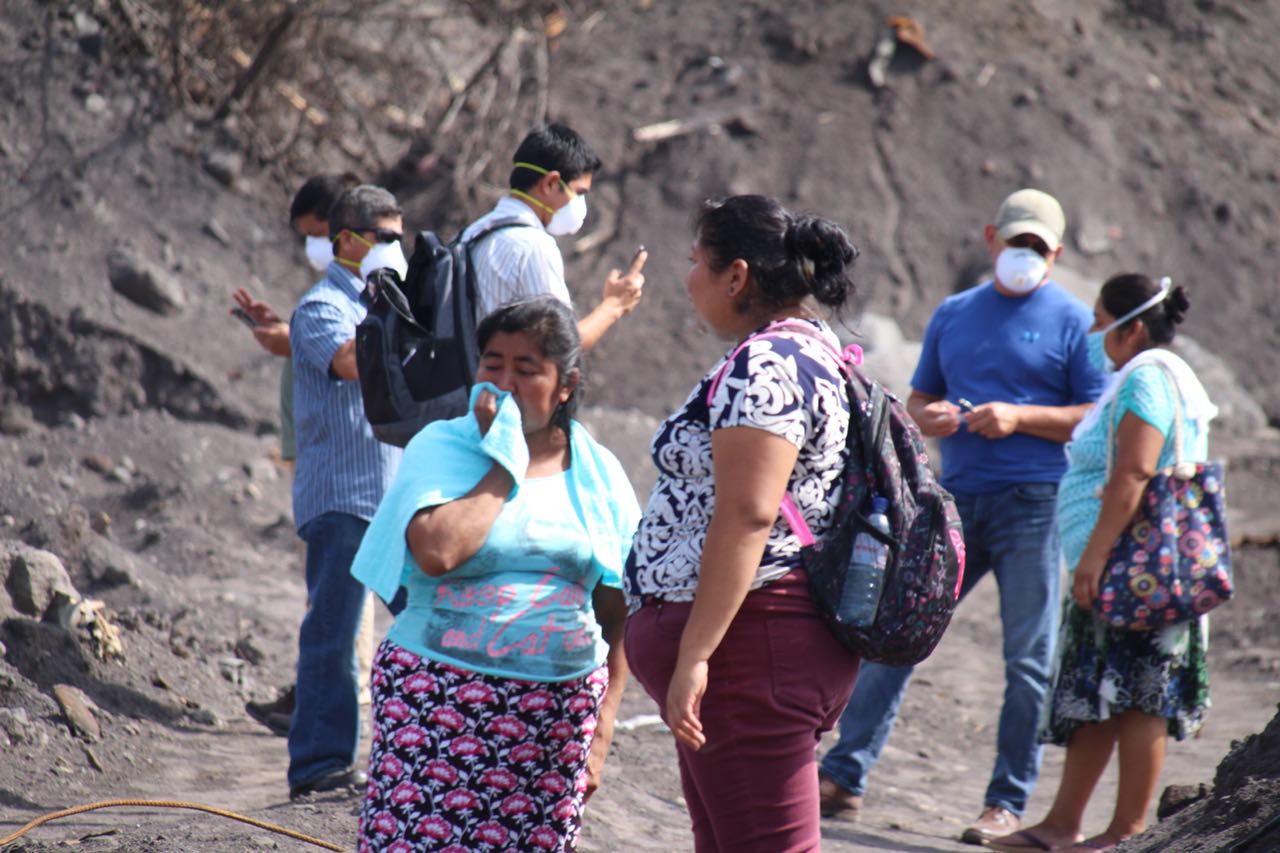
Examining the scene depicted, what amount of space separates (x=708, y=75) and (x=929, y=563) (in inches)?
542

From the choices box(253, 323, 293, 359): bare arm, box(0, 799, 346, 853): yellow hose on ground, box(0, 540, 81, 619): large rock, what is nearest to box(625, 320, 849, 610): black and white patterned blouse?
box(0, 799, 346, 853): yellow hose on ground

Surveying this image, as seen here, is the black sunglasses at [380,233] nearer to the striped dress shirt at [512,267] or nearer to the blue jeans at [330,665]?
the striped dress shirt at [512,267]

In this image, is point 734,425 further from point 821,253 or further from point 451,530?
point 451,530

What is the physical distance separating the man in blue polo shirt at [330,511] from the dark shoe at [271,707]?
5.05ft

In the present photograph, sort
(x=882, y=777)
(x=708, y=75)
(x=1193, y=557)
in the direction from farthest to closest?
(x=708, y=75), (x=882, y=777), (x=1193, y=557)

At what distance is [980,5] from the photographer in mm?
17156

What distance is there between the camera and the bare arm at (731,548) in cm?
261

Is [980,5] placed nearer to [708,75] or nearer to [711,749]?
[708,75]

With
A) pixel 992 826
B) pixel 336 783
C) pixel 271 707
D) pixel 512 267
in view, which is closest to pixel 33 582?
pixel 271 707

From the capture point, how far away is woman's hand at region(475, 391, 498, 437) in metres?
3.03

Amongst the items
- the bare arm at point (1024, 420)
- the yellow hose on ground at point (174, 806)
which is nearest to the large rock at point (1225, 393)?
the bare arm at point (1024, 420)

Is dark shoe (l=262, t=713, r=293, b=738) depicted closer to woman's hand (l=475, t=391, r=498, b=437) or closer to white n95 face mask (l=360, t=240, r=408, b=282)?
white n95 face mask (l=360, t=240, r=408, b=282)

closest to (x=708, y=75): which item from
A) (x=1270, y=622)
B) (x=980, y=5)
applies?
(x=980, y=5)

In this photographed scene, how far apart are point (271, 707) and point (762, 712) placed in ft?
13.0
